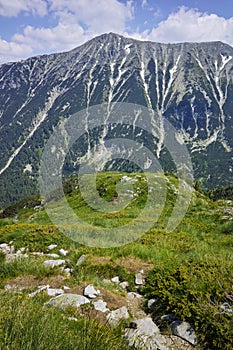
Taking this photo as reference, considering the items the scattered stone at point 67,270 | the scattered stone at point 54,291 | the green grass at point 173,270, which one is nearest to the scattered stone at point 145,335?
the green grass at point 173,270

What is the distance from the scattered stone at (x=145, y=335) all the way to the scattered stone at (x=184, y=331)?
30 cm

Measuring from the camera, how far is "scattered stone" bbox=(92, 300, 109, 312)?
6.39 m

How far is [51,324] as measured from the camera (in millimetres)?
4289

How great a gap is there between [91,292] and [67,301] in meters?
0.93

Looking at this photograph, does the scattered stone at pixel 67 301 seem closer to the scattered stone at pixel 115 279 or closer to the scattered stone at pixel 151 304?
the scattered stone at pixel 151 304

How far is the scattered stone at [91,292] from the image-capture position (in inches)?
275

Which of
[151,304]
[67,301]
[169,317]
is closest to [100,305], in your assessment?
[67,301]

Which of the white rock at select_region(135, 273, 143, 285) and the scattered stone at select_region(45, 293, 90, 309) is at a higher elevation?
the scattered stone at select_region(45, 293, 90, 309)

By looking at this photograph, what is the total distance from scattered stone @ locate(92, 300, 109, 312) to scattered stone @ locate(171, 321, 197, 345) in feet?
4.73

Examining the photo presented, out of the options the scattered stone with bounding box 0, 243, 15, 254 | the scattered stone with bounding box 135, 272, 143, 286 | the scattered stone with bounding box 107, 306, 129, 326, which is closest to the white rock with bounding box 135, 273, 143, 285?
the scattered stone with bounding box 135, 272, 143, 286

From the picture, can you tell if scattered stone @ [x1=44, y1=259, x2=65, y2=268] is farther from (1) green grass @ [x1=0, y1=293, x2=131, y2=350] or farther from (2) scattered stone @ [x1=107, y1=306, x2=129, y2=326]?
(1) green grass @ [x1=0, y1=293, x2=131, y2=350]

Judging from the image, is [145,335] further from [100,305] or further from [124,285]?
[124,285]

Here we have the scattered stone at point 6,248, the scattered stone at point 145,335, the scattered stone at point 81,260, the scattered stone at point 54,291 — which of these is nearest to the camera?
the scattered stone at point 145,335

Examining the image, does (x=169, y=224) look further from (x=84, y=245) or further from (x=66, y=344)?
(x=66, y=344)
